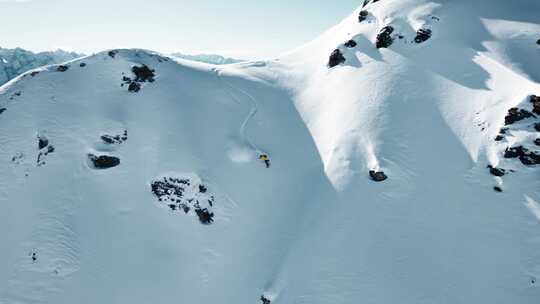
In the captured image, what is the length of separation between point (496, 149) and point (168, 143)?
26727 millimetres

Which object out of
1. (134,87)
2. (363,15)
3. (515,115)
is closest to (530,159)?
(515,115)

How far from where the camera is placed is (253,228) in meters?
25.1

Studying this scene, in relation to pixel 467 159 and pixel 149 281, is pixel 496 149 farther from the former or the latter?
pixel 149 281

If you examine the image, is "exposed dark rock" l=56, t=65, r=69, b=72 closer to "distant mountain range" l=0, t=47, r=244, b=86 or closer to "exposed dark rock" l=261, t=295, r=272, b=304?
"exposed dark rock" l=261, t=295, r=272, b=304

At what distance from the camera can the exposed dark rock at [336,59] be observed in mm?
38881

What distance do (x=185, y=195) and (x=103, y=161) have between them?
285 inches

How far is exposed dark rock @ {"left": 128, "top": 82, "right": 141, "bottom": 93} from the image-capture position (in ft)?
108

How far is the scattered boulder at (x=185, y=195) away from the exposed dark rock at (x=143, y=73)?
13421mm

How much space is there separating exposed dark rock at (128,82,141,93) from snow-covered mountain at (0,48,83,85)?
481 feet

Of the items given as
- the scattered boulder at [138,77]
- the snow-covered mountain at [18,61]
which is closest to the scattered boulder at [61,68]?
the scattered boulder at [138,77]

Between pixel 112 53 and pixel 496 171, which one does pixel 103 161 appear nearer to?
pixel 112 53

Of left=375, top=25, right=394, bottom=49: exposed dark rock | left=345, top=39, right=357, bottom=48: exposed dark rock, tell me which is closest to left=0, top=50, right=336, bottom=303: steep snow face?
left=345, top=39, right=357, bottom=48: exposed dark rock

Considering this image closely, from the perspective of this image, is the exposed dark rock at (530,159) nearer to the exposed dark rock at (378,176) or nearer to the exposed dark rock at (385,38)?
the exposed dark rock at (378,176)

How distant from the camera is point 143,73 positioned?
34594mm
